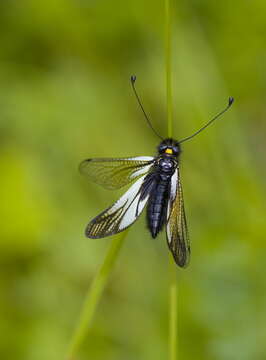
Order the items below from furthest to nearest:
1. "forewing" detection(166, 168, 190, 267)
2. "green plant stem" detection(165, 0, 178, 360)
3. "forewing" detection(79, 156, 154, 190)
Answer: "forewing" detection(79, 156, 154, 190), "forewing" detection(166, 168, 190, 267), "green plant stem" detection(165, 0, 178, 360)

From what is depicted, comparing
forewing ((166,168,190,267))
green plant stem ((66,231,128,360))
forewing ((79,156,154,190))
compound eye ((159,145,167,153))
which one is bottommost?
green plant stem ((66,231,128,360))

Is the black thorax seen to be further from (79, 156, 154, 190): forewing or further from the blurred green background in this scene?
the blurred green background

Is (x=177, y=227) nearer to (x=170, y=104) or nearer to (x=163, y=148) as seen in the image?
(x=163, y=148)

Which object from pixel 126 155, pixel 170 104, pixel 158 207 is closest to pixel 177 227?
pixel 158 207

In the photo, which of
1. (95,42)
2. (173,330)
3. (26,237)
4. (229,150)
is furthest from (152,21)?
(173,330)

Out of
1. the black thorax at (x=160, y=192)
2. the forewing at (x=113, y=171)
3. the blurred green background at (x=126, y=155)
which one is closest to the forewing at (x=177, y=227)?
the black thorax at (x=160, y=192)

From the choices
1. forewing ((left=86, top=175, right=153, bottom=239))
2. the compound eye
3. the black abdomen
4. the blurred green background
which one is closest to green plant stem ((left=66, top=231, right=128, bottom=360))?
forewing ((left=86, top=175, right=153, bottom=239))

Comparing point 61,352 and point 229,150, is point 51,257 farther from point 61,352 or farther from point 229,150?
point 229,150
